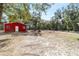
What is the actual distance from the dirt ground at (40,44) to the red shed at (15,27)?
31mm

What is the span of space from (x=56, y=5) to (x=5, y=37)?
44cm

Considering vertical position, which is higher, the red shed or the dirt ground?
the red shed

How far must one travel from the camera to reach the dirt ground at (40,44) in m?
1.34

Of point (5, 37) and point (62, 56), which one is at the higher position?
point (5, 37)

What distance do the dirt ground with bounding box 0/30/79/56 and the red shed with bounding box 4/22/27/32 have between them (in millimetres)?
31

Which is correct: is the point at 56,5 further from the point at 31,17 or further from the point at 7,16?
the point at 7,16

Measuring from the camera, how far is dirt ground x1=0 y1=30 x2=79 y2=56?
4.41 feet

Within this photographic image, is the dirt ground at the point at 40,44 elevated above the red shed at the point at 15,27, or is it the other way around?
the red shed at the point at 15,27

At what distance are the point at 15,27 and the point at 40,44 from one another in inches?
8.9

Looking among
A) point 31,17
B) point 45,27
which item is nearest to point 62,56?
point 45,27

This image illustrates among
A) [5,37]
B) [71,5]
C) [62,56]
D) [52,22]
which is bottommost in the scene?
[62,56]

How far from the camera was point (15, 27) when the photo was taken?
140 centimetres

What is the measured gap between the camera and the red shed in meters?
1.39

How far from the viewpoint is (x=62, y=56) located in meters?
1.33
